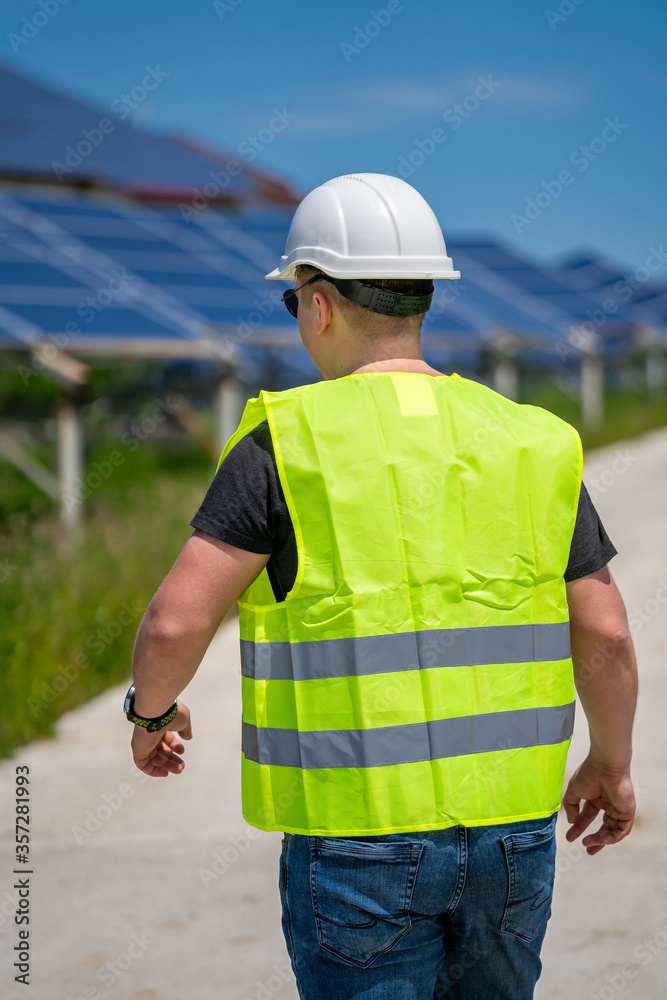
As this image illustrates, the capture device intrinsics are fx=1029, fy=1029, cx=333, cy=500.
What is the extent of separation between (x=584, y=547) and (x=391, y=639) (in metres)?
0.44

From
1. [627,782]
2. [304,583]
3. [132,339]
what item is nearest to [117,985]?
[627,782]

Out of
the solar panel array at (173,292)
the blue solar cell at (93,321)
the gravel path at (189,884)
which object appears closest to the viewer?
the gravel path at (189,884)

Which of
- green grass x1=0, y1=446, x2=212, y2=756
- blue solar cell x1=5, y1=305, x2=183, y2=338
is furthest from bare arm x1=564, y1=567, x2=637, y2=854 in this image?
blue solar cell x1=5, y1=305, x2=183, y2=338

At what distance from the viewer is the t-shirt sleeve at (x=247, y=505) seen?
5.64ft

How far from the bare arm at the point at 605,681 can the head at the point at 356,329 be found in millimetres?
559

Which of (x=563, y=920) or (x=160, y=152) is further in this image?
(x=160, y=152)

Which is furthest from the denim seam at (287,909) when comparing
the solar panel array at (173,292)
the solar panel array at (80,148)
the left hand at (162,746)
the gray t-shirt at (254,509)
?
the solar panel array at (80,148)

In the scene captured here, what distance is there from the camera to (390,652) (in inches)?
67.7

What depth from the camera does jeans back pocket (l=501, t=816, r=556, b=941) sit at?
5.80 ft

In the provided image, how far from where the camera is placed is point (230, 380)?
10.7 metres

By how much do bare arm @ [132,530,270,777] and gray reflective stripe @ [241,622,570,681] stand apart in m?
0.10

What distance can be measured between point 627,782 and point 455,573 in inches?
28.8

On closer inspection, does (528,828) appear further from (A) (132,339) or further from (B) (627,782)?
(A) (132,339)

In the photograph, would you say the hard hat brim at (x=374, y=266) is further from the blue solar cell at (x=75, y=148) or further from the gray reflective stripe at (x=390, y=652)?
the blue solar cell at (x=75, y=148)
